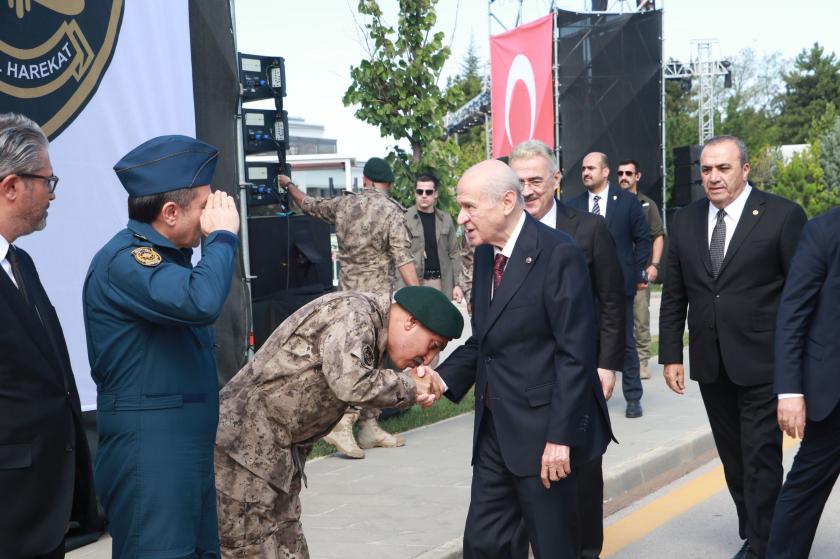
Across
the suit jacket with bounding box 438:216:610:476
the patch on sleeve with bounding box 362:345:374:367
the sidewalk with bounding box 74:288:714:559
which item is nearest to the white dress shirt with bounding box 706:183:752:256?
the suit jacket with bounding box 438:216:610:476

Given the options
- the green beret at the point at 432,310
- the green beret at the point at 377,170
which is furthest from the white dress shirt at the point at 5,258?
the green beret at the point at 377,170

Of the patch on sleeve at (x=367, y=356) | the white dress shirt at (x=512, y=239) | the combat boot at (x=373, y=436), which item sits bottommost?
the combat boot at (x=373, y=436)

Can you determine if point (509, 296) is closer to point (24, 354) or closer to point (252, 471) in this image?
point (252, 471)

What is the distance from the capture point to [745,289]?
5590 millimetres

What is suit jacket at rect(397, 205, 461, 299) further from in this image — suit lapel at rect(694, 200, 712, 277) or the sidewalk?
suit lapel at rect(694, 200, 712, 277)

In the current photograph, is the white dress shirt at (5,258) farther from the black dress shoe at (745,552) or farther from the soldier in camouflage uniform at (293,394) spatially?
the black dress shoe at (745,552)

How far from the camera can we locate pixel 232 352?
712 centimetres

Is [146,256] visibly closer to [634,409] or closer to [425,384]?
[425,384]

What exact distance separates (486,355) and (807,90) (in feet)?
249

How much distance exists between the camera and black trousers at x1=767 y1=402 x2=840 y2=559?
15.2ft

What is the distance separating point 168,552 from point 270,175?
625 cm

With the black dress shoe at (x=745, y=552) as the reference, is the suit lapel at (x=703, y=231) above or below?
above

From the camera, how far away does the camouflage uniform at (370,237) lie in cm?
884

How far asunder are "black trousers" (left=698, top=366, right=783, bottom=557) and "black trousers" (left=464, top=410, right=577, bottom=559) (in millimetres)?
1514
